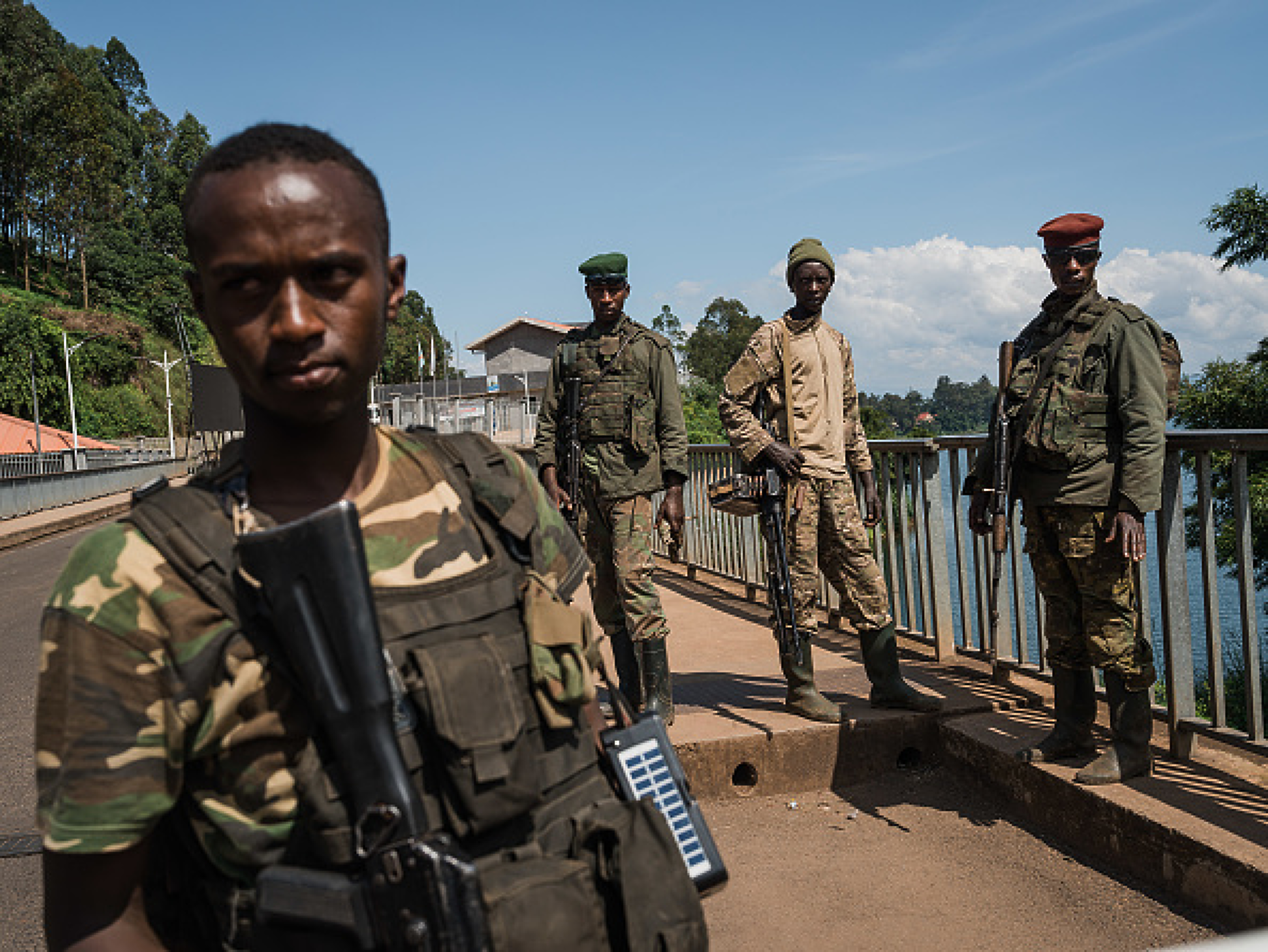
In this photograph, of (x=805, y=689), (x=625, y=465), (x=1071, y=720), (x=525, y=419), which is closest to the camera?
(x=1071, y=720)

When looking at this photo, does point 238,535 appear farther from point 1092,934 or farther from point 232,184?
point 1092,934

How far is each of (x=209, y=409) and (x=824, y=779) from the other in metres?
30.0

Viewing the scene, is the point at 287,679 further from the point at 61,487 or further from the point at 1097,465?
the point at 61,487

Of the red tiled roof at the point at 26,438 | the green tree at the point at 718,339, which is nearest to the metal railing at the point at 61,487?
the red tiled roof at the point at 26,438

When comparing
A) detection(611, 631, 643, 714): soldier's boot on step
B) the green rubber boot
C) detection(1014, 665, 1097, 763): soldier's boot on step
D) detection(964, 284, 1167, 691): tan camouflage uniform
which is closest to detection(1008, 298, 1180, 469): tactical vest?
detection(964, 284, 1167, 691): tan camouflage uniform

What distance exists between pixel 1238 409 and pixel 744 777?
69.2ft

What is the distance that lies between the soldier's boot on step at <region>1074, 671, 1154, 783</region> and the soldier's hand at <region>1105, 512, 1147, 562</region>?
0.49 metres

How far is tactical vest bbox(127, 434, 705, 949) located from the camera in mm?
1306

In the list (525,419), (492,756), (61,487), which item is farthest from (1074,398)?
(525,419)

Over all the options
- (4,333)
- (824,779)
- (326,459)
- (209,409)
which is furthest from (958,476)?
(4,333)

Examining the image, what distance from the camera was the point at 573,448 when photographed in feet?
18.4

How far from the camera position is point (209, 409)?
31.7m

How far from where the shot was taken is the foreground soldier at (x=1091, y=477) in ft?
12.9

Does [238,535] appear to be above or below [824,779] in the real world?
above
